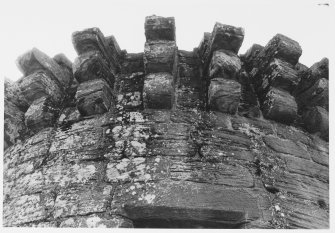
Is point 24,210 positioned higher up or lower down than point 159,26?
lower down

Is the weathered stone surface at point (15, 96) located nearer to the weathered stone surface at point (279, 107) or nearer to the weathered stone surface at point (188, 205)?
the weathered stone surface at point (188, 205)

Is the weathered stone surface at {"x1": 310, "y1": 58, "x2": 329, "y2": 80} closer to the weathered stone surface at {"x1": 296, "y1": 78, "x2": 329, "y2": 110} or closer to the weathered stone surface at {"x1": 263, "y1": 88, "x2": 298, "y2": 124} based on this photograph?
the weathered stone surface at {"x1": 296, "y1": 78, "x2": 329, "y2": 110}

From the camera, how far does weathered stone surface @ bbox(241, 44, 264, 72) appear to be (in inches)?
140

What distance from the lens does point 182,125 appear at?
9.55 ft

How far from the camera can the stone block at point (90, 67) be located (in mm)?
3143

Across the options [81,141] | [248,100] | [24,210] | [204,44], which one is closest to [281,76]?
[248,100]

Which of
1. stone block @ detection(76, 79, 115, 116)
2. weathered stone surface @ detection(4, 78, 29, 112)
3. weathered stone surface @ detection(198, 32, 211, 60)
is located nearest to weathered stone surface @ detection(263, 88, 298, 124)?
weathered stone surface @ detection(198, 32, 211, 60)

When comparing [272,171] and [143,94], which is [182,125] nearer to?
[143,94]

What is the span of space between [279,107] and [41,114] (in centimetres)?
212

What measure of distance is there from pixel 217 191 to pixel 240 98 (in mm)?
1026

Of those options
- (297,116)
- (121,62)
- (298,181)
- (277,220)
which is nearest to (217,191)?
(277,220)

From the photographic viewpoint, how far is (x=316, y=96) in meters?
3.33

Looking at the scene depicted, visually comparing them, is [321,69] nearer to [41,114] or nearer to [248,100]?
[248,100]

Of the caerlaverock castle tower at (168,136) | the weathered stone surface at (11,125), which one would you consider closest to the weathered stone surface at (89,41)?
the caerlaverock castle tower at (168,136)
